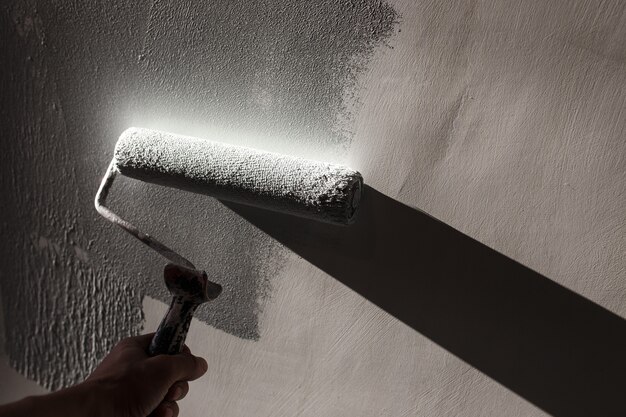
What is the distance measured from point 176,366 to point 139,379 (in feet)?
0.17

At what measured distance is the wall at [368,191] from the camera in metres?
0.80

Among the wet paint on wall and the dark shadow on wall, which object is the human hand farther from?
the dark shadow on wall

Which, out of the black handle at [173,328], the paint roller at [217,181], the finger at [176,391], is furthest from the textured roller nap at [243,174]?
the finger at [176,391]

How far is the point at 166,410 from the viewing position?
2.87ft

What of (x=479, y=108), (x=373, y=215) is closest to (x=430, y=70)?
(x=479, y=108)

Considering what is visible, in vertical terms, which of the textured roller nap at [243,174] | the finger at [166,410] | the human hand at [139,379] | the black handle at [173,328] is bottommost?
the finger at [166,410]

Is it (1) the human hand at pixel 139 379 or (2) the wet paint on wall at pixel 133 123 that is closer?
(1) the human hand at pixel 139 379

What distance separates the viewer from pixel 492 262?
0.85 metres

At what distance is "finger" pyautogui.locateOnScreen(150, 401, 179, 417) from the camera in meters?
0.86

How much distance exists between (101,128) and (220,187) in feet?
0.89

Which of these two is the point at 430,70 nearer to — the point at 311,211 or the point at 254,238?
the point at 311,211

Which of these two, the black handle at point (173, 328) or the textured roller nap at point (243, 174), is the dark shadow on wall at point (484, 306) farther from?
the black handle at point (173, 328)

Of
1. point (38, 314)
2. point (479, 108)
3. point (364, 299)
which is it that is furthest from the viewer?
point (38, 314)

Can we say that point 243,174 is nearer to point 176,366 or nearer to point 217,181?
point 217,181
